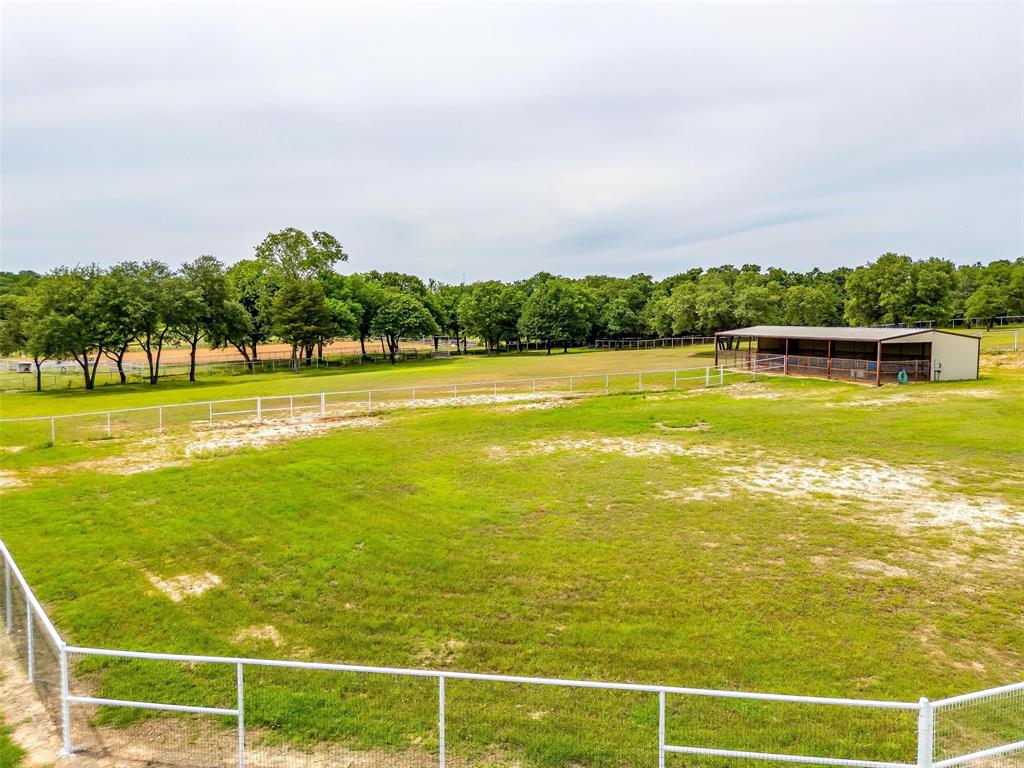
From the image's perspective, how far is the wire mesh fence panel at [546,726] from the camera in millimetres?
7098

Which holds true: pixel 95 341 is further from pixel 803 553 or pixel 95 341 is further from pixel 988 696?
pixel 988 696

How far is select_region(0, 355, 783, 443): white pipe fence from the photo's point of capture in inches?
1251

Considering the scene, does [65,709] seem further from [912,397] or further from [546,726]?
[912,397]

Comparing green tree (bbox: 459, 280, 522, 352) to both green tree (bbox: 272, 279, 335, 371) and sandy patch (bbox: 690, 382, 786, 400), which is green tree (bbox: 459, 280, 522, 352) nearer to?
green tree (bbox: 272, 279, 335, 371)

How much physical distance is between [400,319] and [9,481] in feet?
217

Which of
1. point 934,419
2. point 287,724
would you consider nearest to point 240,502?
point 287,724

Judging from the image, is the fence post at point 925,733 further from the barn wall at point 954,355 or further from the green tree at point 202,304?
the green tree at point 202,304

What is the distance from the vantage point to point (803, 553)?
45.2 ft

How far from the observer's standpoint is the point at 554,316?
93.8 meters

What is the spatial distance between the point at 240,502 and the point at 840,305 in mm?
118415

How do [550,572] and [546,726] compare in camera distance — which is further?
[550,572]

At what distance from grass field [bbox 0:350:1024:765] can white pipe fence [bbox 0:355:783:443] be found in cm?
610

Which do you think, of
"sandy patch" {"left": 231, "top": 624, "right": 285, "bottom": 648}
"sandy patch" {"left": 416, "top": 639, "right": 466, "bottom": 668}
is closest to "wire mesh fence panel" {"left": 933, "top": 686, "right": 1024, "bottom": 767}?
"sandy patch" {"left": 416, "top": 639, "right": 466, "bottom": 668}

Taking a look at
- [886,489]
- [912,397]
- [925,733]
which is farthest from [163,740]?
[912,397]
